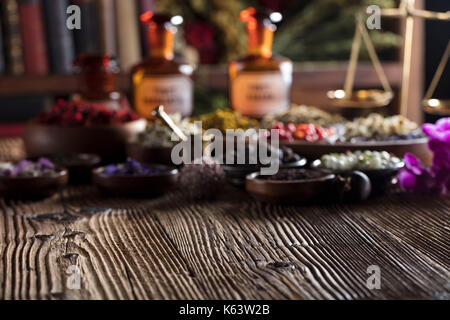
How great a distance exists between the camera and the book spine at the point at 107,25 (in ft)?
8.65

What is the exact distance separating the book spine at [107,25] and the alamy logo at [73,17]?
0.29ft

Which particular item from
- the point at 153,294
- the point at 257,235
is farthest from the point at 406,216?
the point at 153,294

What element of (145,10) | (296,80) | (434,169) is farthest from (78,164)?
(296,80)

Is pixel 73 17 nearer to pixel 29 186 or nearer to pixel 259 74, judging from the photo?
pixel 259 74

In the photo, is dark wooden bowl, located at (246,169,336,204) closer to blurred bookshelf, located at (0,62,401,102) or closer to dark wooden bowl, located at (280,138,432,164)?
dark wooden bowl, located at (280,138,432,164)

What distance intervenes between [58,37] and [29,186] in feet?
4.40

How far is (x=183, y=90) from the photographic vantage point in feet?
6.16

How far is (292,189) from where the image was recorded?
1.28 meters

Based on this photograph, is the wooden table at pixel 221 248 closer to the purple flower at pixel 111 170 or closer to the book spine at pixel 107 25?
the purple flower at pixel 111 170

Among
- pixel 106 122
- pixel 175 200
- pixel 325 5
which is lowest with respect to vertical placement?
pixel 175 200
